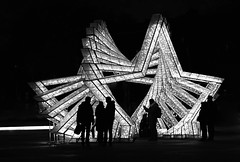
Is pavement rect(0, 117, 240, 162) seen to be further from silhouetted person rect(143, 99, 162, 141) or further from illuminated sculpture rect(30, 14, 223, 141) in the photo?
silhouetted person rect(143, 99, 162, 141)

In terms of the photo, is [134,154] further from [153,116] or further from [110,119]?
[153,116]

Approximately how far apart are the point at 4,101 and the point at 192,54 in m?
20.6

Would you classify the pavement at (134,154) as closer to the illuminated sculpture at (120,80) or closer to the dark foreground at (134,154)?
the dark foreground at (134,154)

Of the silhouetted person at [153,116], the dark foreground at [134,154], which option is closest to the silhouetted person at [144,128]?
the silhouetted person at [153,116]

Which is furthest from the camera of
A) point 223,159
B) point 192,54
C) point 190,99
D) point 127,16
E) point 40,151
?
point 127,16

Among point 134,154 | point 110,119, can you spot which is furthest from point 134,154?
point 110,119

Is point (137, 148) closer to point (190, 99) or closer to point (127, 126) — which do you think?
point (127, 126)

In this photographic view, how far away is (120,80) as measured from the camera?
2561 cm

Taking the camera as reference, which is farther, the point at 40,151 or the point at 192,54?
the point at 192,54

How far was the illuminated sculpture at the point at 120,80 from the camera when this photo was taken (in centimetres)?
2508

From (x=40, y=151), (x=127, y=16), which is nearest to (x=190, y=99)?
(x=40, y=151)

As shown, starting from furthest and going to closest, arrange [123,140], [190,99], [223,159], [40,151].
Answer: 1. [190,99]
2. [123,140]
3. [40,151]
4. [223,159]

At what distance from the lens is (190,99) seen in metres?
27.8

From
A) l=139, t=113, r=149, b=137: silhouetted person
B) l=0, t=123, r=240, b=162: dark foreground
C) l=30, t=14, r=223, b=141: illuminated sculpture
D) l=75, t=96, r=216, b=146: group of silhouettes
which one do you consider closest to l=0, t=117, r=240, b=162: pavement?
l=0, t=123, r=240, b=162: dark foreground
